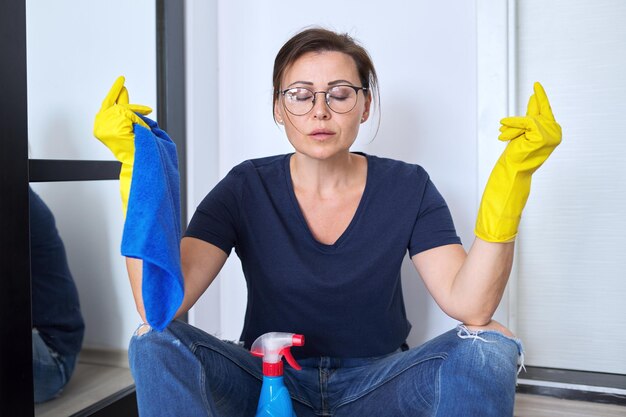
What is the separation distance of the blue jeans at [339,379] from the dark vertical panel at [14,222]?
0.97ft

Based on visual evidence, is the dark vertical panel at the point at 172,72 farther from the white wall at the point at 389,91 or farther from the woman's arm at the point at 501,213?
the woman's arm at the point at 501,213

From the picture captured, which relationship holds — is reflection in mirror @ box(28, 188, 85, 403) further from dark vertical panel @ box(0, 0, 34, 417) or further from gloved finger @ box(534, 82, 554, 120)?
gloved finger @ box(534, 82, 554, 120)

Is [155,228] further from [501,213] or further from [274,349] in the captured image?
[501,213]

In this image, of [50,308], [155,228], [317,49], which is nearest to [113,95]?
[155,228]

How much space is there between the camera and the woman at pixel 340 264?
1010mm

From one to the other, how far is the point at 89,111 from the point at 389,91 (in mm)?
821

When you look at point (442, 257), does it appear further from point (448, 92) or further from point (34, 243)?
point (34, 243)

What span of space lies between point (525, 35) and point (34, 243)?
4.60 feet

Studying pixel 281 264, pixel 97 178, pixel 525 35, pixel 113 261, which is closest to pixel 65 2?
pixel 97 178

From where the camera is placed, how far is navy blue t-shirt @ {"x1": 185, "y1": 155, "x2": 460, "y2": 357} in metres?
1.25

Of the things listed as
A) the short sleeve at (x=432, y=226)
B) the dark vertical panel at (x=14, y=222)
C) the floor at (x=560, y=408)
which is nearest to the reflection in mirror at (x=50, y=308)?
the dark vertical panel at (x=14, y=222)

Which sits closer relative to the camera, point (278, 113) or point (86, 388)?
point (278, 113)

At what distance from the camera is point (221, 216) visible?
1.24 metres

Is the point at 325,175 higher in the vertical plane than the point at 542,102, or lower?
lower
